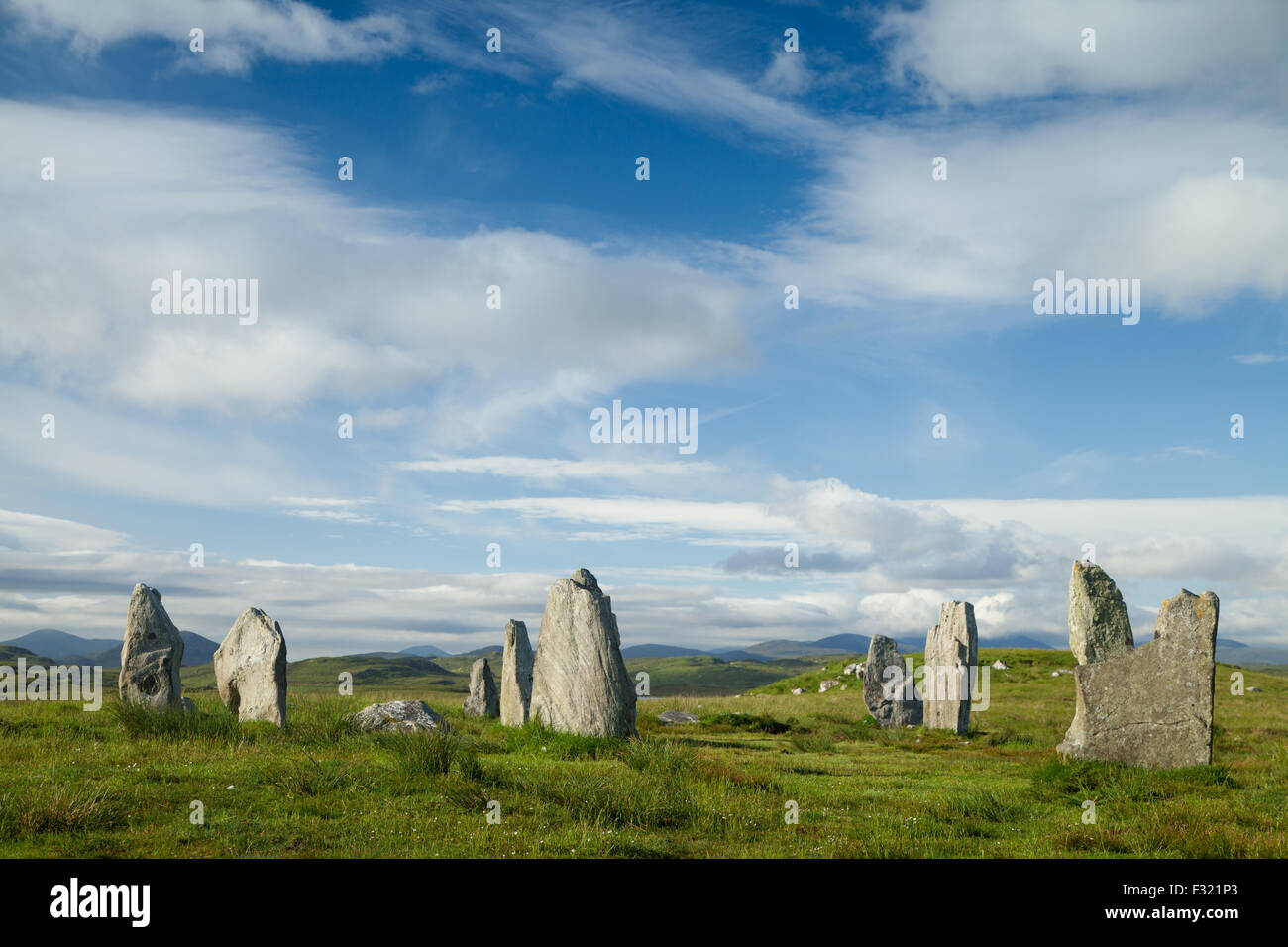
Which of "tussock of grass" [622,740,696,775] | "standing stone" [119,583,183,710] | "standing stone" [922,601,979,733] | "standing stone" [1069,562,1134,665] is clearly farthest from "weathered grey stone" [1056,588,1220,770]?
"standing stone" [119,583,183,710]

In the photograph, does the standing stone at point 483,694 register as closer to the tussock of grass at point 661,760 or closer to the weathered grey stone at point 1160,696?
the tussock of grass at point 661,760

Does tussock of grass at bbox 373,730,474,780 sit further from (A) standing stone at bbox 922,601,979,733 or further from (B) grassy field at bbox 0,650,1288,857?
(A) standing stone at bbox 922,601,979,733

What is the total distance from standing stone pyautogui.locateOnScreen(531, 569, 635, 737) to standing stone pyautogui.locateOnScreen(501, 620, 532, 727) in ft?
13.8

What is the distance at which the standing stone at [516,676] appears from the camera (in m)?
23.9

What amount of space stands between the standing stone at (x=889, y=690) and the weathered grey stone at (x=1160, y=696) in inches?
515

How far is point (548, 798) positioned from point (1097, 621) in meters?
11.7

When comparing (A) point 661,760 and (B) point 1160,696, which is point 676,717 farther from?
(B) point 1160,696

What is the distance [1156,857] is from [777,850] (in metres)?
4.07
